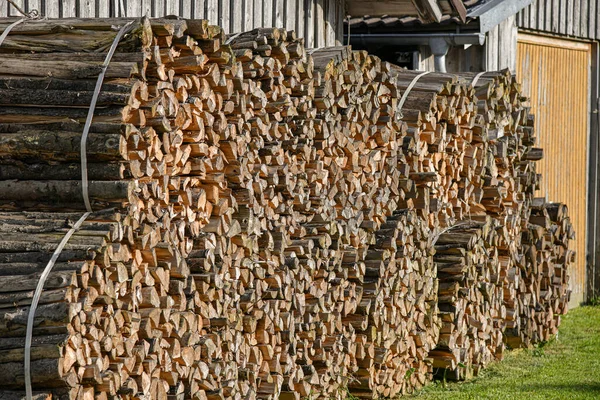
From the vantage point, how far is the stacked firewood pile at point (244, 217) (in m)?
4.50

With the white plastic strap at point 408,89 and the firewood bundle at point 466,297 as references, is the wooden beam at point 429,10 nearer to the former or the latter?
the white plastic strap at point 408,89

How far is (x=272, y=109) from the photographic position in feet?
19.7

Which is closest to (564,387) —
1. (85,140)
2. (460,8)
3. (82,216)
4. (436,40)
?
(460,8)

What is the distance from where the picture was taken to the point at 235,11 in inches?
326

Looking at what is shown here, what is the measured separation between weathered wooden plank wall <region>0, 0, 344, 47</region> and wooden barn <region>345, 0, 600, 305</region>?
0.29 metres

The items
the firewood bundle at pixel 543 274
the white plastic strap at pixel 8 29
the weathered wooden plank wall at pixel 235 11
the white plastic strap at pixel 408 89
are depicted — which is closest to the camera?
the white plastic strap at pixel 8 29

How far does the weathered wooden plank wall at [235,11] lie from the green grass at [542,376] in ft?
10.4

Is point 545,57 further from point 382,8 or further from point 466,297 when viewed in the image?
point 466,297

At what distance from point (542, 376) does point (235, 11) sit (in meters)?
3.69

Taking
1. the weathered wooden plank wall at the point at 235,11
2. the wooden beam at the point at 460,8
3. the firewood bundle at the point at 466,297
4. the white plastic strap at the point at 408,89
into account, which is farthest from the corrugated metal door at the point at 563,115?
the white plastic strap at the point at 408,89

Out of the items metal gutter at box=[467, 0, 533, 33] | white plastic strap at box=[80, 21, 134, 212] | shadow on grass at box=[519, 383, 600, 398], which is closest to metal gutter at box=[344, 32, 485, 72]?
metal gutter at box=[467, 0, 533, 33]

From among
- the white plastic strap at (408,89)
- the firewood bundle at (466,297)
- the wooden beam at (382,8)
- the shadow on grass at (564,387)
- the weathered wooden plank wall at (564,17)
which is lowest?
the shadow on grass at (564,387)

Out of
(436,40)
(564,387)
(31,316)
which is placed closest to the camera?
(31,316)

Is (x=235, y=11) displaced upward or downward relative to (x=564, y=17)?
downward
